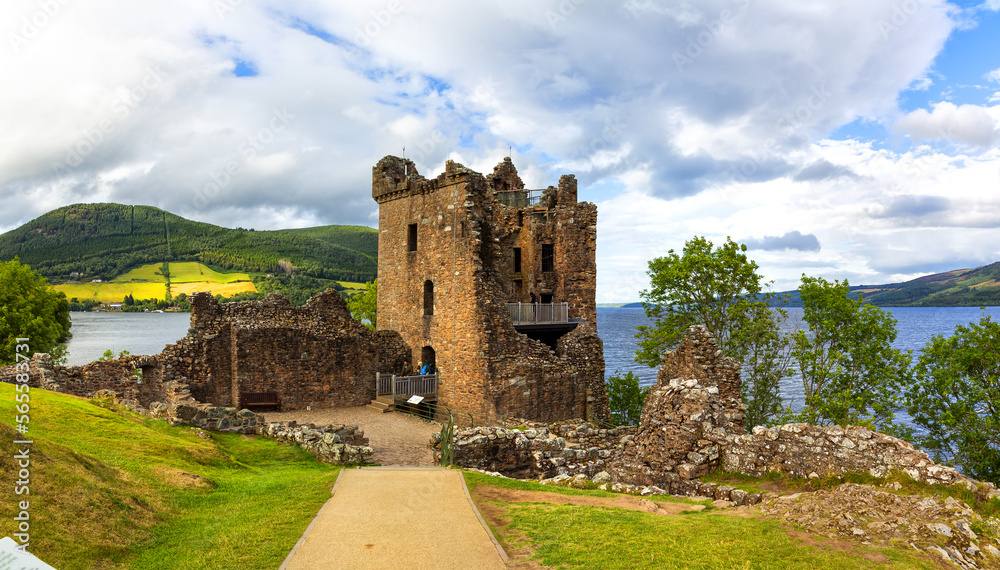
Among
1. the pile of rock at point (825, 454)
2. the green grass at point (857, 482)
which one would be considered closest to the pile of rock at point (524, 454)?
the pile of rock at point (825, 454)

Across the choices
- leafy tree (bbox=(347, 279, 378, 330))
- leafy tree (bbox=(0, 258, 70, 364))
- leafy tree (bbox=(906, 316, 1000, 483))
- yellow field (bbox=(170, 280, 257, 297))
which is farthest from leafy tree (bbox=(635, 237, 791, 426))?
yellow field (bbox=(170, 280, 257, 297))

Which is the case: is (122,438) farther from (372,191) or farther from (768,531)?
(372,191)

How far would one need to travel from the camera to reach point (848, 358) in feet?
84.4

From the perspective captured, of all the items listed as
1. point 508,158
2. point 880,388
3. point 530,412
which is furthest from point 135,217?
point 880,388

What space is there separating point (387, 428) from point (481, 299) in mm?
6604

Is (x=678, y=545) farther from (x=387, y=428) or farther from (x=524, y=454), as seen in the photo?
(x=387, y=428)

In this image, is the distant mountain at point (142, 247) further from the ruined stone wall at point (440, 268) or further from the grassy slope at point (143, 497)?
the grassy slope at point (143, 497)

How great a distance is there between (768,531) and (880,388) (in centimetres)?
2129

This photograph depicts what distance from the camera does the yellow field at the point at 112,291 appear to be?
4714 inches

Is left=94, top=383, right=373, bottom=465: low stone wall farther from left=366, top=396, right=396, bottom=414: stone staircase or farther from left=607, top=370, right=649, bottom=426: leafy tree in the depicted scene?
left=607, top=370, right=649, bottom=426: leafy tree

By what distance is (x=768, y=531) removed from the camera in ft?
26.2

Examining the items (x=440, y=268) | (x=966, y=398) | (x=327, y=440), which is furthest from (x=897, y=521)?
(x=440, y=268)

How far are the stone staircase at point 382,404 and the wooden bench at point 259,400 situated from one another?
13.7 ft

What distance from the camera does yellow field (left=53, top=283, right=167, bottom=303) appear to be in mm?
119744
